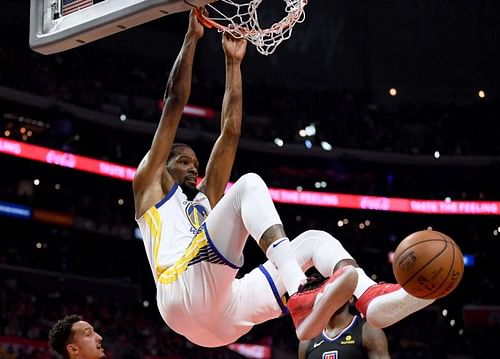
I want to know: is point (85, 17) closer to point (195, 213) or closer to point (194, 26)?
point (194, 26)

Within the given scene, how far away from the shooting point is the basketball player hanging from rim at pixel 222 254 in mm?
4062

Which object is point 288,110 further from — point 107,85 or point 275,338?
point 275,338

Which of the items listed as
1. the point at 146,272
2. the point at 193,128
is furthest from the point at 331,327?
the point at 146,272

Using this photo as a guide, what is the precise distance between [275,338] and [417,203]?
609 cm

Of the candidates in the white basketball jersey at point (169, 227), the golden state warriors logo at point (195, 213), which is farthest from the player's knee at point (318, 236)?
the golden state warriors logo at point (195, 213)

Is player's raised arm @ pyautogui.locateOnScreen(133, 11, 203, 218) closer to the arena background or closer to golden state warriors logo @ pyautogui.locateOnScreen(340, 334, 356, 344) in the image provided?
golden state warriors logo @ pyautogui.locateOnScreen(340, 334, 356, 344)

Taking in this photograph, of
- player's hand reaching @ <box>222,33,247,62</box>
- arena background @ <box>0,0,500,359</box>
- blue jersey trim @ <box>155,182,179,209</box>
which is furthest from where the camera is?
arena background @ <box>0,0,500,359</box>

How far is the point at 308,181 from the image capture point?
25141 mm

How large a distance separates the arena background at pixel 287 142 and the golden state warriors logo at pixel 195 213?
1321cm

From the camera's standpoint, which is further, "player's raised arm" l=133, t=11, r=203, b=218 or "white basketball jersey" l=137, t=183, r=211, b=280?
"player's raised arm" l=133, t=11, r=203, b=218

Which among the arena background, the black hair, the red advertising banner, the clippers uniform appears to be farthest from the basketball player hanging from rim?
A: the red advertising banner

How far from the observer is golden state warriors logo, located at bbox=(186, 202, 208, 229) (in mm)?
5055

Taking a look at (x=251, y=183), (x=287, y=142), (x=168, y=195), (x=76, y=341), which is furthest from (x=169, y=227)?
(x=287, y=142)

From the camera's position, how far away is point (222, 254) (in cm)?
449
